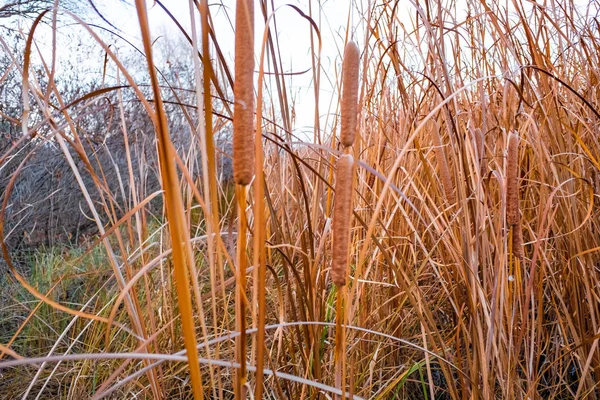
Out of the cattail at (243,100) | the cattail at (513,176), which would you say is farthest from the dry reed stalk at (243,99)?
the cattail at (513,176)

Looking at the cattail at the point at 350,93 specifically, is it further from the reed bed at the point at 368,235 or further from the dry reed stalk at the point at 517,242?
the dry reed stalk at the point at 517,242

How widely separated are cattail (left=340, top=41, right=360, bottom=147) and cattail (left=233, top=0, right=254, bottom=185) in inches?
3.9

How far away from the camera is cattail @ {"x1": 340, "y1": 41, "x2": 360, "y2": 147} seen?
39 centimetres

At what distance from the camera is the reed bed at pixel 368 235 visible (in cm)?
36

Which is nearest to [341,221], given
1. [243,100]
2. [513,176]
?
[243,100]

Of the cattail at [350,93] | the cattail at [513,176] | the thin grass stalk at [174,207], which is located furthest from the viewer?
the cattail at [513,176]

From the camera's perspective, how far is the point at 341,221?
0.36 meters

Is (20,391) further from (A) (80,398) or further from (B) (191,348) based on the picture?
(B) (191,348)

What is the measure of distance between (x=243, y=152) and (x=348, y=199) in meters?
0.09

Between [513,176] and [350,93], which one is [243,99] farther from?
[513,176]


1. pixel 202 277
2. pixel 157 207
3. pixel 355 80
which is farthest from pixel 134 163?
pixel 355 80

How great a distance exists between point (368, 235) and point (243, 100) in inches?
6.2

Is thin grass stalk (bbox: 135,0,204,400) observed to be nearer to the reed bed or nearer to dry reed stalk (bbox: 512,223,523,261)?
the reed bed

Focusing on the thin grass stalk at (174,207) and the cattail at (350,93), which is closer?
the thin grass stalk at (174,207)
